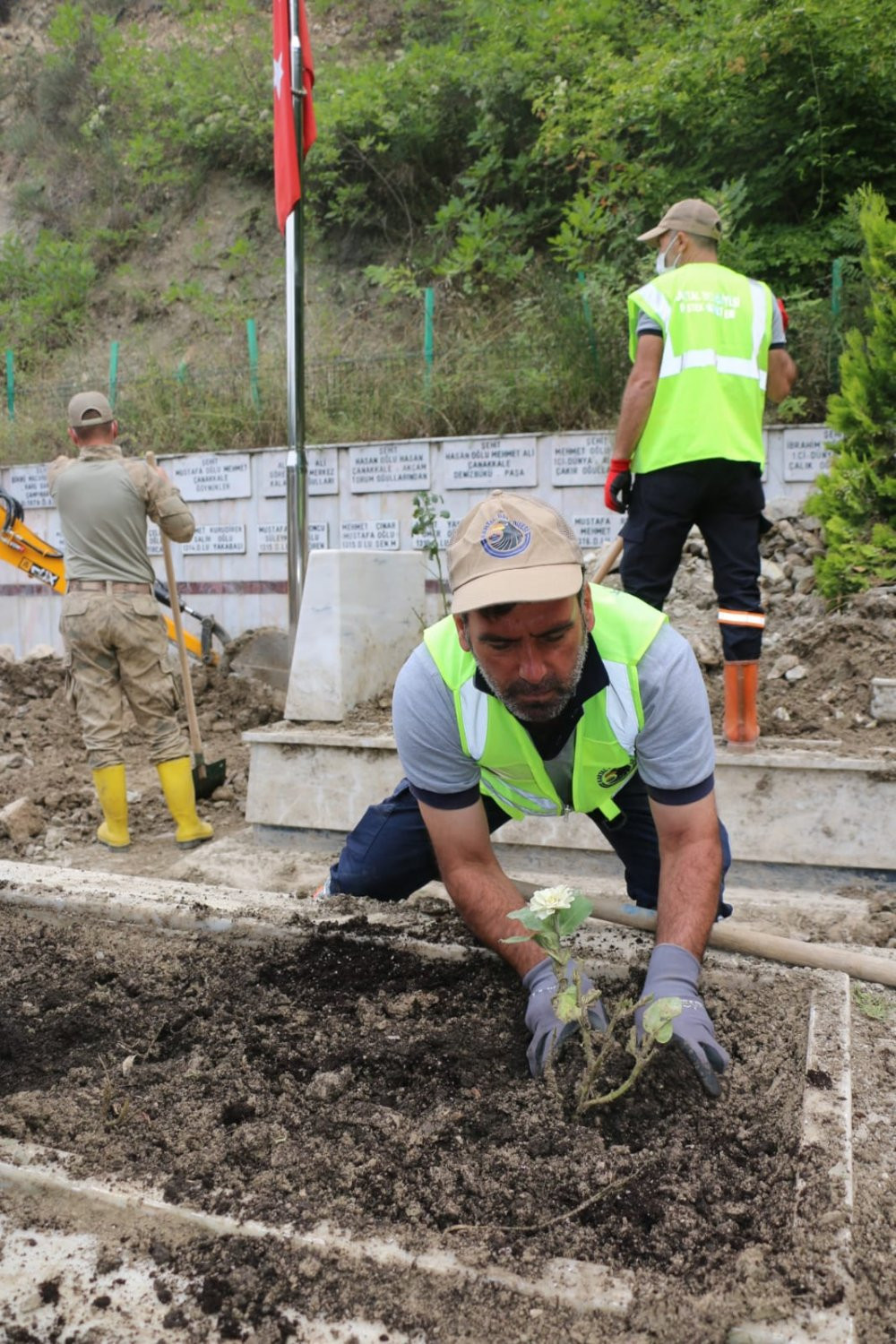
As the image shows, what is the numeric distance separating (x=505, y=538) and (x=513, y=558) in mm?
53

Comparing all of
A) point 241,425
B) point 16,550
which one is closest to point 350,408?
point 241,425

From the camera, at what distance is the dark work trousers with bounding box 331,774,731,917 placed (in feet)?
8.94

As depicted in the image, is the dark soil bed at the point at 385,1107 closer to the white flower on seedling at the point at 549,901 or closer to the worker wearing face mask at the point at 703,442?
the white flower on seedling at the point at 549,901

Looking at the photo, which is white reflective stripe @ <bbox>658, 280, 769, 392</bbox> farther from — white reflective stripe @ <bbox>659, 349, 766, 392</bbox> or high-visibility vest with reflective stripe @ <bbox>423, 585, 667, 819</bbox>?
high-visibility vest with reflective stripe @ <bbox>423, 585, 667, 819</bbox>

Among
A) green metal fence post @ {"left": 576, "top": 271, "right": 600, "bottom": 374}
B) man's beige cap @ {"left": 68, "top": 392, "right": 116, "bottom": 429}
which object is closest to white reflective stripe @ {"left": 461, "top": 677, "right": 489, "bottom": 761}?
man's beige cap @ {"left": 68, "top": 392, "right": 116, "bottom": 429}

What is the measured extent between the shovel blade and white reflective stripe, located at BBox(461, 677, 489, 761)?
A: 3617 mm

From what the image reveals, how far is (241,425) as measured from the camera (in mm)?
9359

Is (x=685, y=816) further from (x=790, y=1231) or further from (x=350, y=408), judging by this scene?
(x=350, y=408)

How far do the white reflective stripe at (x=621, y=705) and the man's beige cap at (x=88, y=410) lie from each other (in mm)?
3814

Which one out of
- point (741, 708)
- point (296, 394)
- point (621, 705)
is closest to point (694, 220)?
point (741, 708)

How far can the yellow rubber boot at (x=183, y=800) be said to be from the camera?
16.5ft

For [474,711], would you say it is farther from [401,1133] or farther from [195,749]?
[195,749]

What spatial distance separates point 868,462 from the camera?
546cm

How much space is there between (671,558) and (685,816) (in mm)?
2012
